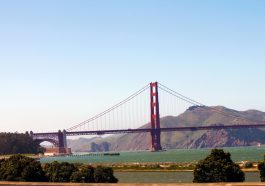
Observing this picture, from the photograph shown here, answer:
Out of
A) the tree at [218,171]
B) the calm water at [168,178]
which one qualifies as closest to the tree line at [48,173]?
the tree at [218,171]

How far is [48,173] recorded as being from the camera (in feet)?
204

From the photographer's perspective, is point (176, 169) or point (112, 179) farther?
point (176, 169)

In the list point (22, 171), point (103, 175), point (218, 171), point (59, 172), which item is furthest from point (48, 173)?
point (218, 171)

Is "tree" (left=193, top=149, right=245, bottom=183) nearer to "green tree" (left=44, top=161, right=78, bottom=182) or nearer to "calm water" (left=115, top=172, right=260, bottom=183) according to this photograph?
"calm water" (left=115, top=172, right=260, bottom=183)

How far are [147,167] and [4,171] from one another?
190ft

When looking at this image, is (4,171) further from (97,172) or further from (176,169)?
(176,169)

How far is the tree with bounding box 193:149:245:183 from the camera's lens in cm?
5453

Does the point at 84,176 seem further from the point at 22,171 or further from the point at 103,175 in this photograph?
the point at 22,171

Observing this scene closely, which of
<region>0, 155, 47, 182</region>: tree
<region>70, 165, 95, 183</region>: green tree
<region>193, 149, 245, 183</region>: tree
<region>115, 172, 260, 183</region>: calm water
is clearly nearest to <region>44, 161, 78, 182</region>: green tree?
<region>70, 165, 95, 183</region>: green tree

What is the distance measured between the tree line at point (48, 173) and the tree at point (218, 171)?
37.5 feet

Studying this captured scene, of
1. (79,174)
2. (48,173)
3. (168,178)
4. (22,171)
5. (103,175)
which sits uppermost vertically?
(22,171)

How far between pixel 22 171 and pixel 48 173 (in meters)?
8.14

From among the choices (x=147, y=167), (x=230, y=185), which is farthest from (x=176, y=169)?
(x=230, y=185)

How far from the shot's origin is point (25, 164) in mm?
54656
